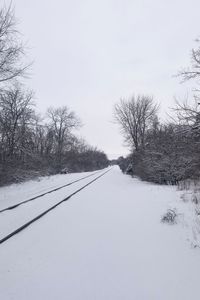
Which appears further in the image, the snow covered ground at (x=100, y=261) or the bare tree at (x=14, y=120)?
the bare tree at (x=14, y=120)

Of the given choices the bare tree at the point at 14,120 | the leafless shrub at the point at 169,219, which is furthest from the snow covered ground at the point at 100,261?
the bare tree at the point at 14,120

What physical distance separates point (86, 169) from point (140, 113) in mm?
33895

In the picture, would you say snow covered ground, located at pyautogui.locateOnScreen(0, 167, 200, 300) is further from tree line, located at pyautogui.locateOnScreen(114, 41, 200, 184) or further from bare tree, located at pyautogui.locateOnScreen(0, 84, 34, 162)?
bare tree, located at pyautogui.locateOnScreen(0, 84, 34, 162)

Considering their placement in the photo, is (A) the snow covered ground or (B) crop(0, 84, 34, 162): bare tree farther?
(B) crop(0, 84, 34, 162): bare tree

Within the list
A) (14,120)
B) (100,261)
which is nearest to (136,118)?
(14,120)

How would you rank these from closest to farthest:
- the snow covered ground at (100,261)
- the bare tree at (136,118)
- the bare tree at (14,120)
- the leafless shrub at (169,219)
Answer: the snow covered ground at (100,261), the leafless shrub at (169,219), the bare tree at (14,120), the bare tree at (136,118)

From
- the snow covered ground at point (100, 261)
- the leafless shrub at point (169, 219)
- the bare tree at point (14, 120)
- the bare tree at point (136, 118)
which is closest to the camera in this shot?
the snow covered ground at point (100, 261)

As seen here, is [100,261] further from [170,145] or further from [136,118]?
[136,118]

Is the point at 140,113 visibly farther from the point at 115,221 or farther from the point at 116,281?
the point at 116,281

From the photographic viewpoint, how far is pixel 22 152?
85.9ft

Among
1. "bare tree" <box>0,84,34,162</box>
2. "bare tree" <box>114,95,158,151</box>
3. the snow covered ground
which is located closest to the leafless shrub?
the snow covered ground

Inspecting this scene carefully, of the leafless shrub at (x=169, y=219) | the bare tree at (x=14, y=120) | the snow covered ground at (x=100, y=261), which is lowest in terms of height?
the snow covered ground at (x=100, y=261)

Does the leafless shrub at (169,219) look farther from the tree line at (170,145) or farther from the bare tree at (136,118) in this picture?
the bare tree at (136,118)

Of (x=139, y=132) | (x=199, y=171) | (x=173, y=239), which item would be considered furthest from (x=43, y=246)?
(x=139, y=132)
